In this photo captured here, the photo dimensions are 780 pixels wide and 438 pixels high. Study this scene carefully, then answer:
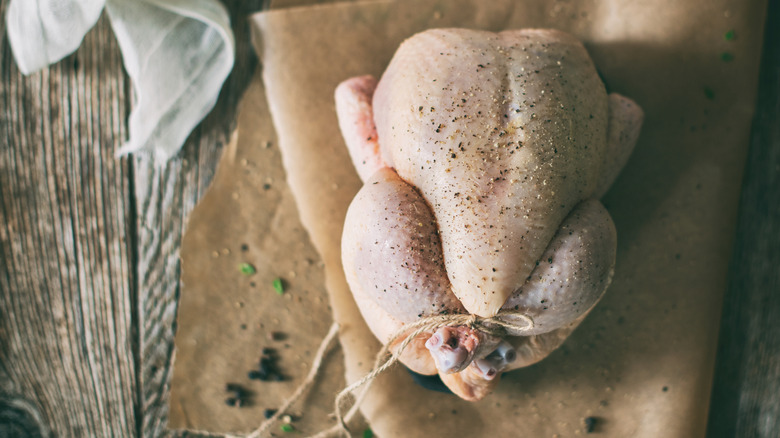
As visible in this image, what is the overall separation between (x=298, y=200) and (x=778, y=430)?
158cm

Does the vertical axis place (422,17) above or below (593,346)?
above

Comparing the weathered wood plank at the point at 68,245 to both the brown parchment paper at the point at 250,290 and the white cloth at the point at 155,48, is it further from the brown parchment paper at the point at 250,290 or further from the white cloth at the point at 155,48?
the brown parchment paper at the point at 250,290

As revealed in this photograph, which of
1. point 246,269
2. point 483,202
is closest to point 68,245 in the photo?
point 246,269

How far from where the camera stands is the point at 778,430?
1.49m

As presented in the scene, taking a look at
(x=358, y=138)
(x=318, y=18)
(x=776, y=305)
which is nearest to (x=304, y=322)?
(x=358, y=138)

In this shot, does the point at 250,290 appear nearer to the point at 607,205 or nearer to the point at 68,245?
the point at 68,245

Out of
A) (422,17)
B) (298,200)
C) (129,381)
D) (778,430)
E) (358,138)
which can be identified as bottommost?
(778,430)

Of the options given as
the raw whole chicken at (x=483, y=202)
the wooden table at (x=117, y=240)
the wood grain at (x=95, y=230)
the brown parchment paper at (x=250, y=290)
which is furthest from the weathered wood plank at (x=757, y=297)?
the wood grain at (x=95, y=230)

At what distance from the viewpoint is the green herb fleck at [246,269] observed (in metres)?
1.44

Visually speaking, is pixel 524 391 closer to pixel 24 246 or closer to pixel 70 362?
pixel 70 362

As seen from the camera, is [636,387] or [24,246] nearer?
[636,387]

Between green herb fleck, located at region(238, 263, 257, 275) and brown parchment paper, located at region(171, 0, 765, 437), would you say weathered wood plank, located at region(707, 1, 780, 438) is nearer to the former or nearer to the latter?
brown parchment paper, located at region(171, 0, 765, 437)

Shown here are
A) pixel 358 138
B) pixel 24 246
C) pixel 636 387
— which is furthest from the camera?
pixel 24 246

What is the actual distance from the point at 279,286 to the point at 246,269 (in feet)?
0.35
